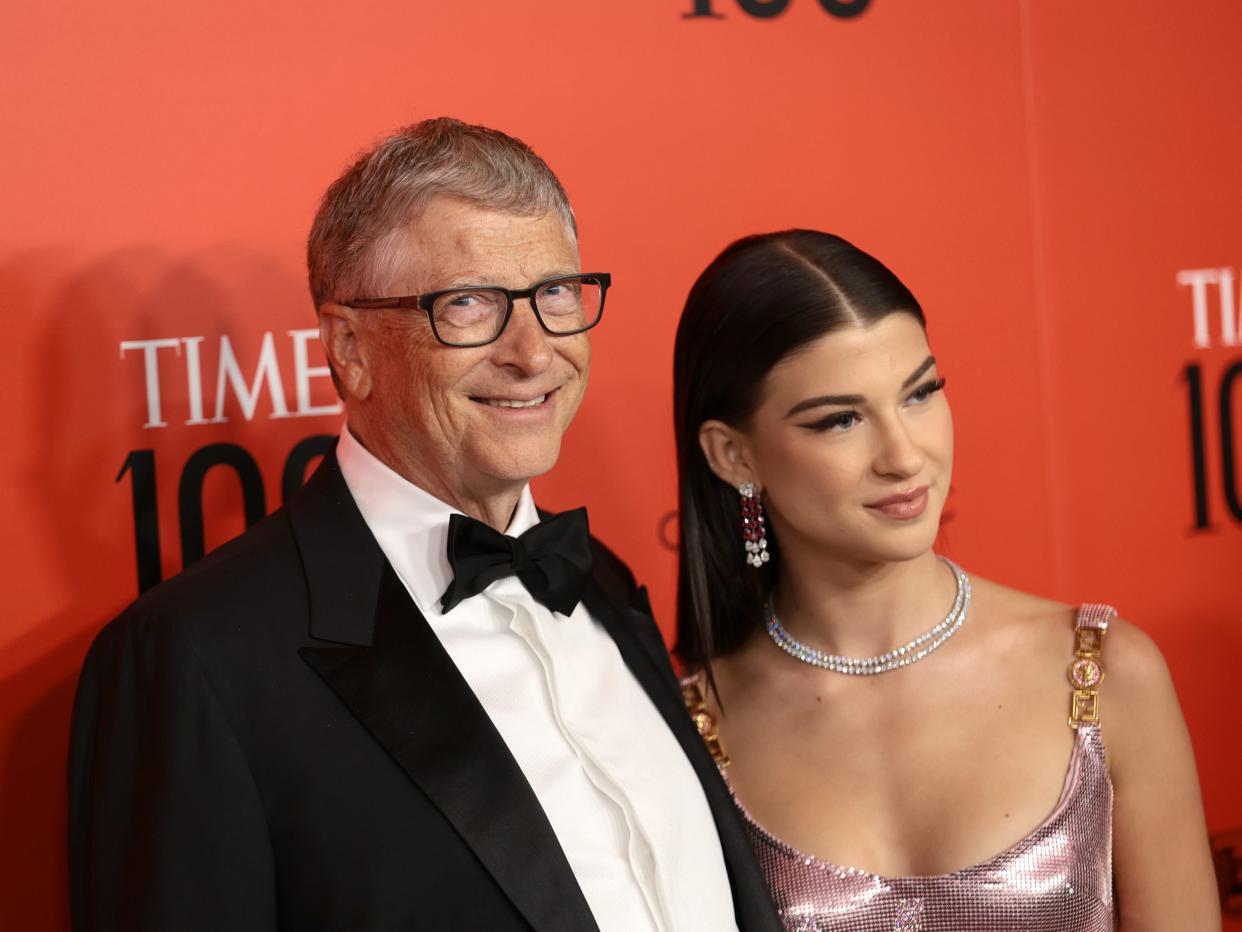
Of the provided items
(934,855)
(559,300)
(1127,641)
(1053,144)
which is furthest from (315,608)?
(1053,144)

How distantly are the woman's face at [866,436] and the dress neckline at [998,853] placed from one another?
14.2 inches

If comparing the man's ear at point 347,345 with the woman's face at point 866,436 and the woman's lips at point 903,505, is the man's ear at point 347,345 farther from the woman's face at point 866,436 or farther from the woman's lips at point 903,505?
the woman's lips at point 903,505

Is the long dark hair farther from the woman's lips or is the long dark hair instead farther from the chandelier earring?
the woman's lips

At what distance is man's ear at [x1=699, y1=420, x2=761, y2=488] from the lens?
79.9 inches

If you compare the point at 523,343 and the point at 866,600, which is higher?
the point at 523,343

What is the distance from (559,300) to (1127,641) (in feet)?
3.10

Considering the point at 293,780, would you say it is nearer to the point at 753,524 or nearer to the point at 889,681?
the point at 753,524

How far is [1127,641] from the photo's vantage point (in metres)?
1.98

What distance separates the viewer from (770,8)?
2.46m

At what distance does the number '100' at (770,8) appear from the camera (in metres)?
2.41

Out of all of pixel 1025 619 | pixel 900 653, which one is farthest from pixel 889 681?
pixel 1025 619

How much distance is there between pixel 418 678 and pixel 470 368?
35 centimetres

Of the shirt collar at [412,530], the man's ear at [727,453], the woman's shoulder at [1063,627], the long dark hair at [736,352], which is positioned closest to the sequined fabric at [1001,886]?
the woman's shoulder at [1063,627]

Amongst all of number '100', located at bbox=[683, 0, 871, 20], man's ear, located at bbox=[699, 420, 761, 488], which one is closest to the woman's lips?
A: man's ear, located at bbox=[699, 420, 761, 488]
